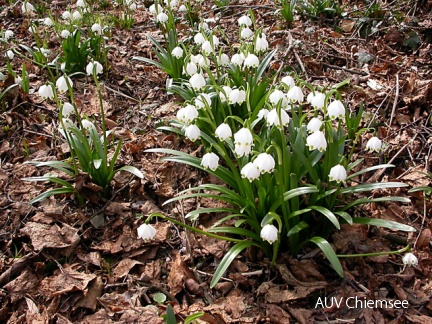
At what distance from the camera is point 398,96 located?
3404mm

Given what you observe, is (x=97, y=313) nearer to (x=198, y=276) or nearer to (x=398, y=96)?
(x=198, y=276)

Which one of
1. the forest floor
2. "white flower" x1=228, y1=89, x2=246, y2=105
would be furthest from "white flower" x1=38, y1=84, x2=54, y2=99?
"white flower" x1=228, y1=89, x2=246, y2=105

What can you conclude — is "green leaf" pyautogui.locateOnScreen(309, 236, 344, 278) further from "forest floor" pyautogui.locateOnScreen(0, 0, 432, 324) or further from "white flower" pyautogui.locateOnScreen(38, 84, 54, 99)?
"white flower" pyautogui.locateOnScreen(38, 84, 54, 99)

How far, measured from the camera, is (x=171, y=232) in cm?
260

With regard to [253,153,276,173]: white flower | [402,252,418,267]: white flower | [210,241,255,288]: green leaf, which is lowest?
[402,252,418,267]: white flower

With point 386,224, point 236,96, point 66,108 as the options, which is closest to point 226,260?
point 386,224

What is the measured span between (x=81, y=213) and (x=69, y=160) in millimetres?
435

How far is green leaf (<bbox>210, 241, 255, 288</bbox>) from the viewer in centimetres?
208

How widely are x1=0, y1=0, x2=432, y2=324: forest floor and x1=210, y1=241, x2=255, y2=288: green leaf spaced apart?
0.18 metres

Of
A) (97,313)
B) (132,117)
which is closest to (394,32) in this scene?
(132,117)

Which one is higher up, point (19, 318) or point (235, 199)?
point (235, 199)

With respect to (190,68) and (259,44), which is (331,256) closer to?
(259,44)

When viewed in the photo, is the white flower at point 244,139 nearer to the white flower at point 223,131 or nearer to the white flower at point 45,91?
the white flower at point 223,131

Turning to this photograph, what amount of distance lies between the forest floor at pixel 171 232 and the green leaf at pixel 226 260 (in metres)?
0.18
